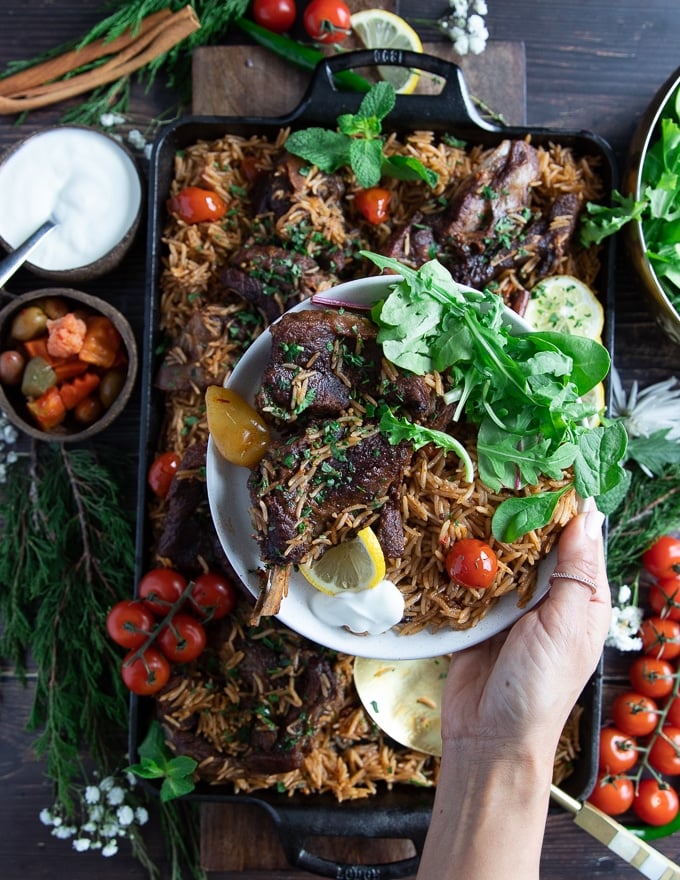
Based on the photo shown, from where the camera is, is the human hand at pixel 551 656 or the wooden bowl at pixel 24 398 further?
the wooden bowl at pixel 24 398

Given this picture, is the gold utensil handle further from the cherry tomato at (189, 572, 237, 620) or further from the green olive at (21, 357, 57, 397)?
the green olive at (21, 357, 57, 397)

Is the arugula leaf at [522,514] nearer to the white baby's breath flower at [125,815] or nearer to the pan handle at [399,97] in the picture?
the pan handle at [399,97]

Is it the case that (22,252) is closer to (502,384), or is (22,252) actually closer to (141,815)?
(502,384)

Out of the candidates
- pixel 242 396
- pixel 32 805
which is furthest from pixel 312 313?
pixel 32 805

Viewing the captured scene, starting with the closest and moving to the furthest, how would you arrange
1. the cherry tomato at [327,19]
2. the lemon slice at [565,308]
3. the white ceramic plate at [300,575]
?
the white ceramic plate at [300,575]
the lemon slice at [565,308]
the cherry tomato at [327,19]

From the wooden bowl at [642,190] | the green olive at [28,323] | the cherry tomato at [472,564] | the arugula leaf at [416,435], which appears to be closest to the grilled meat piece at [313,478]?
the arugula leaf at [416,435]

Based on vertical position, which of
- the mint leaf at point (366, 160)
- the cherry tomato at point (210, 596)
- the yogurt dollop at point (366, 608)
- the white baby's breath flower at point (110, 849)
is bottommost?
the white baby's breath flower at point (110, 849)
